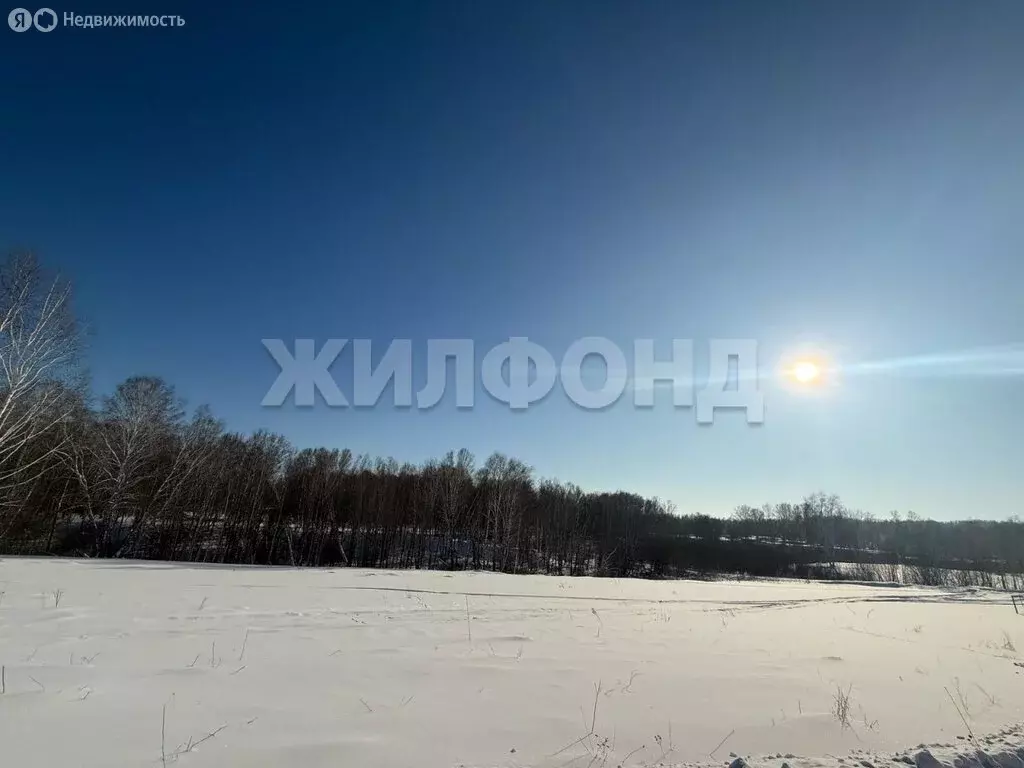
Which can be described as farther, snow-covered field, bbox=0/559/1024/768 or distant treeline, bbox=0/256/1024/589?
distant treeline, bbox=0/256/1024/589

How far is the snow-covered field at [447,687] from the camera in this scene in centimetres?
341

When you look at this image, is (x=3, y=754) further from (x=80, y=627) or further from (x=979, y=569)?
(x=979, y=569)

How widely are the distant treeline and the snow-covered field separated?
12.3m

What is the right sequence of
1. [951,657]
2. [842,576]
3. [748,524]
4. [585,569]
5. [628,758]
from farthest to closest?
[748,524] < [842,576] < [585,569] < [951,657] < [628,758]

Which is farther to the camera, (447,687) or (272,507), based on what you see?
(272,507)

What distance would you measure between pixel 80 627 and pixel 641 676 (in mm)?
6849

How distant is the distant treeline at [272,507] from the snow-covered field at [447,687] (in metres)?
12.3

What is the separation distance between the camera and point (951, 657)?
26.0 ft

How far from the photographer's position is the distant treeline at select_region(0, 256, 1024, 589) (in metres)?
17.1

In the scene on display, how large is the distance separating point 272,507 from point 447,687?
39.0m

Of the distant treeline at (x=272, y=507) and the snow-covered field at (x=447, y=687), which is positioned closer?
the snow-covered field at (x=447, y=687)

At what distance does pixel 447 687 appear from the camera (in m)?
4.71

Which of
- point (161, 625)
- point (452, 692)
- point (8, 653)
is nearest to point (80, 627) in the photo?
point (161, 625)

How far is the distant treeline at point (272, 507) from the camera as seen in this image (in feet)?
56.1
